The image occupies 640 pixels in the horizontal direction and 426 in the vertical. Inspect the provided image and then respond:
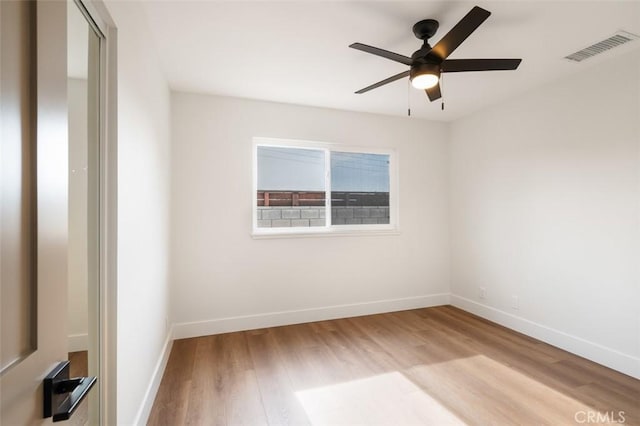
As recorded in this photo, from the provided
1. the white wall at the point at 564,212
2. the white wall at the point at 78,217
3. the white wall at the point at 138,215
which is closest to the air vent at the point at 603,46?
the white wall at the point at 564,212

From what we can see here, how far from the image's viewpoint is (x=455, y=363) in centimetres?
252

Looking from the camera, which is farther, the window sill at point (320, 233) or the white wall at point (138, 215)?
the window sill at point (320, 233)

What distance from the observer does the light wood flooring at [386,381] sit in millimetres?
1893

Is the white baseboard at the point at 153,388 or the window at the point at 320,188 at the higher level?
the window at the point at 320,188

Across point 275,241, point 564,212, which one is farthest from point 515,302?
point 275,241

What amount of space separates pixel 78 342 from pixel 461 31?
7.69ft

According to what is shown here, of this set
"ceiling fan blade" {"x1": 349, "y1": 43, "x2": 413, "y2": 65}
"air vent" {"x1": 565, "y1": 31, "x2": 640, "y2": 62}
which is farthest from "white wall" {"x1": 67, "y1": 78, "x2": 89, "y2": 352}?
"air vent" {"x1": 565, "y1": 31, "x2": 640, "y2": 62}

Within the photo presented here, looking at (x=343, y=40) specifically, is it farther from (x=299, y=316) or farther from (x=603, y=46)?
(x=299, y=316)

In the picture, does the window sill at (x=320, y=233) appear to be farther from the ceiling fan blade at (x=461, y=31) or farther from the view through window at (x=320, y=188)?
the ceiling fan blade at (x=461, y=31)

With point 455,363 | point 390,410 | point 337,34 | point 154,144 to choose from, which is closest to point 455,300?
point 455,363

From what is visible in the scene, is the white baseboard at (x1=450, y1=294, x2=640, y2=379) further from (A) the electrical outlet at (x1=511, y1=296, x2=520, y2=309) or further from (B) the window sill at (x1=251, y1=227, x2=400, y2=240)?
(B) the window sill at (x1=251, y1=227, x2=400, y2=240)

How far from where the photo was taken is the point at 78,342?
1.13 meters

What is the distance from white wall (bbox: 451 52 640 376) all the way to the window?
1194 millimetres

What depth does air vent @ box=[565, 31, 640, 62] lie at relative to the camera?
2.09 meters
